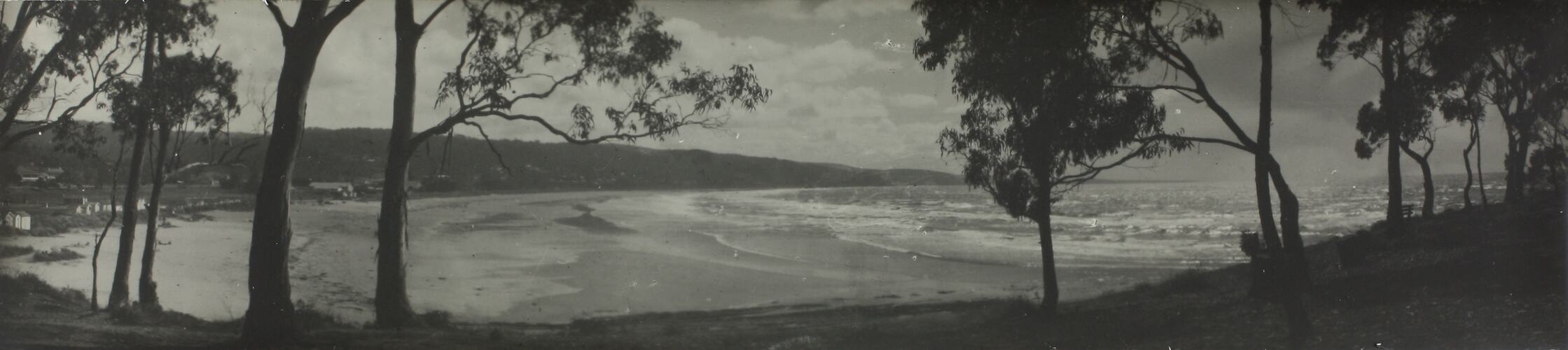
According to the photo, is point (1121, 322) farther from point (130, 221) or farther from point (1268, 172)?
point (130, 221)

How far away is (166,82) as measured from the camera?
829 cm

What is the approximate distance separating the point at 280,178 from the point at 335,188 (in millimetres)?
3002

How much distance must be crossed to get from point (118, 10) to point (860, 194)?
772 centimetres

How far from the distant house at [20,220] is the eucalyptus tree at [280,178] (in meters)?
4.76

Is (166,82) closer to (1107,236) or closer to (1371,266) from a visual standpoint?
(1371,266)

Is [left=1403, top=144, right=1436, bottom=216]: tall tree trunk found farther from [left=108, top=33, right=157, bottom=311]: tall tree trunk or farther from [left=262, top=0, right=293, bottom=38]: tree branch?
[left=108, top=33, right=157, bottom=311]: tall tree trunk

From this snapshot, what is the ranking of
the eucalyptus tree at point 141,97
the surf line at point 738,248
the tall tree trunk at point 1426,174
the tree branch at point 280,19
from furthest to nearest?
the surf line at point 738,248 < the tall tree trunk at point 1426,174 < the eucalyptus tree at point 141,97 < the tree branch at point 280,19

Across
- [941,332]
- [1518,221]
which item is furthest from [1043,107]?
[1518,221]

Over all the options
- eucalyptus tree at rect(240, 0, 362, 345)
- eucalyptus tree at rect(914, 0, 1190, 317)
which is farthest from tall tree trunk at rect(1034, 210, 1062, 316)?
eucalyptus tree at rect(240, 0, 362, 345)

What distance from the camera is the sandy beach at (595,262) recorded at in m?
8.95

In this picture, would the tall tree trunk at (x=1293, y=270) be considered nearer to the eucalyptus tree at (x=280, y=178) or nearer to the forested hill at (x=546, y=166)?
the forested hill at (x=546, y=166)

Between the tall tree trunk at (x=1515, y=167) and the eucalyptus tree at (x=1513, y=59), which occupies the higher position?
the eucalyptus tree at (x=1513, y=59)

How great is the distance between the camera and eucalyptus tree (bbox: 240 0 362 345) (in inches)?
230

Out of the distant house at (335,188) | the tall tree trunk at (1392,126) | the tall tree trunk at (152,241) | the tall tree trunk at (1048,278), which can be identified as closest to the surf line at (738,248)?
the tall tree trunk at (1048,278)
